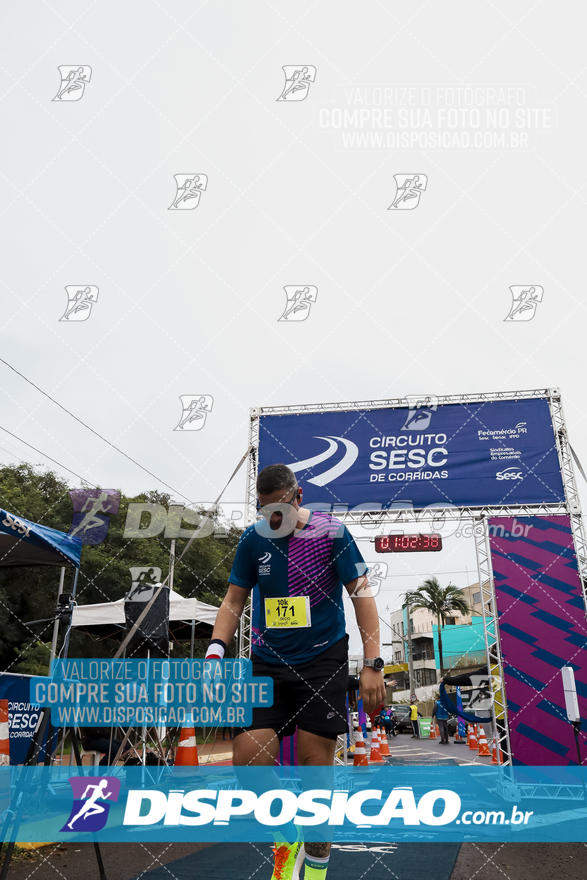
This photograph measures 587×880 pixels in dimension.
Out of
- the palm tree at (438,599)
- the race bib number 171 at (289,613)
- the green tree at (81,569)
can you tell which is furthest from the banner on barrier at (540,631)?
the palm tree at (438,599)

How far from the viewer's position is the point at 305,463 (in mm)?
9672

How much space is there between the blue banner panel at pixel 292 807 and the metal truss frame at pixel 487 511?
36.0 inches

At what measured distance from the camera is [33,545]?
5652 millimetres

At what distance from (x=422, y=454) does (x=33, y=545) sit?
18.9 feet

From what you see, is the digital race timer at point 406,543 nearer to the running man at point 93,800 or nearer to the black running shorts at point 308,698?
the running man at point 93,800

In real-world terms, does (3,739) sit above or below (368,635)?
below

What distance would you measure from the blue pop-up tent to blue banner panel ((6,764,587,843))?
1613 millimetres

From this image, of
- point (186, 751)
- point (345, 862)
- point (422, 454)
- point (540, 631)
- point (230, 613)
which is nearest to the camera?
point (230, 613)

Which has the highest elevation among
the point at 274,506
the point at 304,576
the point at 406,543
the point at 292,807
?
the point at 406,543

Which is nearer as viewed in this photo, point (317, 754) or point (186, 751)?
point (317, 754)

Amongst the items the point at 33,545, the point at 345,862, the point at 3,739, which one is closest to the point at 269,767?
the point at 345,862

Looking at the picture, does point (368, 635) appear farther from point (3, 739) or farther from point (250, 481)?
point (250, 481)

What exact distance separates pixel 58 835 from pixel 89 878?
1.44 metres

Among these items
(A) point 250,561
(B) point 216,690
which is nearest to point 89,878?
(B) point 216,690
